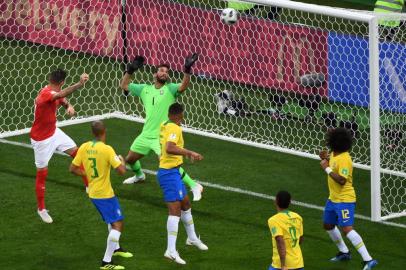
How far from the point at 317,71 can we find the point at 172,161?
6.12m

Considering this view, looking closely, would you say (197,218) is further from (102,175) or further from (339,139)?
(339,139)

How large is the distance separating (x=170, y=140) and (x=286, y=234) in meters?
2.35

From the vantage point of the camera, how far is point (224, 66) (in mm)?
22688

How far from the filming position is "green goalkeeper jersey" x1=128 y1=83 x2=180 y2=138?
18797mm

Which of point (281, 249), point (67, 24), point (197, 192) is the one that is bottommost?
point (197, 192)

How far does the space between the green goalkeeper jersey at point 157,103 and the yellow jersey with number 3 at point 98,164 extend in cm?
310

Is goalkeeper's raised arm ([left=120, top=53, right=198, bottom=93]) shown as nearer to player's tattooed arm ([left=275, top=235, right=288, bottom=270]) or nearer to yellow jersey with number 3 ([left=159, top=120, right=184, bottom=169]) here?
yellow jersey with number 3 ([left=159, top=120, right=184, bottom=169])

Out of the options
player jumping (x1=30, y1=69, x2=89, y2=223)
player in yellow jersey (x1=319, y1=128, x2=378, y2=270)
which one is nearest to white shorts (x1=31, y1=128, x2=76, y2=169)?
player jumping (x1=30, y1=69, x2=89, y2=223)

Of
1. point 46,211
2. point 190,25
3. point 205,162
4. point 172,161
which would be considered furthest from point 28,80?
point 172,161

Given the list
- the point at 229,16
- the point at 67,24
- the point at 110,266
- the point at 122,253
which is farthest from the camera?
the point at 67,24

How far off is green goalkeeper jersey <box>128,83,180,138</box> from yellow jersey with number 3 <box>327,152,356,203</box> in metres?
3.45

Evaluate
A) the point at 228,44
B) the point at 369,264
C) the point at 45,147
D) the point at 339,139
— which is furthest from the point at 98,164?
the point at 228,44

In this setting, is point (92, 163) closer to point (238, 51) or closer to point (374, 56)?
point (374, 56)

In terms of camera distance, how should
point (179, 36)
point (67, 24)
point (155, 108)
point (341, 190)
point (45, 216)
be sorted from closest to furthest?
point (341, 190), point (45, 216), point (155, 108), point (179, 36), point (67, 24)
